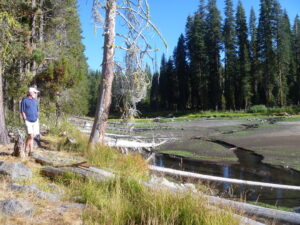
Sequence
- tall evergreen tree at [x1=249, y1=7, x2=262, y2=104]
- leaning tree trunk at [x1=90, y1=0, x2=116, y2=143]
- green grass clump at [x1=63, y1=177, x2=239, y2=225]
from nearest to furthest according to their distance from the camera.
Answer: green grass clump at [x1=63, y1=177, x2=239, y2=225] < leaning tree trunk at [x1=90, y1=0, x2=116, y2=143] < tall evergreen tree at [x1=249, y1=7, x2=262, y2=104]

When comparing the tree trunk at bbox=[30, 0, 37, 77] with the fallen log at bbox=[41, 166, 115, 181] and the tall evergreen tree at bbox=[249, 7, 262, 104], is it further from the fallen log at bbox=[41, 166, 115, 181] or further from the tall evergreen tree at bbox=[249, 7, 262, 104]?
the tall evergreen tree at bbox=[249, 7, 262, 104]

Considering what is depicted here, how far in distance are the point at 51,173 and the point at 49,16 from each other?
10.6 m

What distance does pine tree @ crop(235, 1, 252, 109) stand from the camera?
48000 millimetres

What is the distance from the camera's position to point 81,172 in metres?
5.67

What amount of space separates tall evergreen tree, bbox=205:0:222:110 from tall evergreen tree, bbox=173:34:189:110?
652cm

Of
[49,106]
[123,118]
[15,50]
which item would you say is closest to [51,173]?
[123,118]

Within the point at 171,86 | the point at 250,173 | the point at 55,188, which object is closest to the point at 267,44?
the point at 171,86

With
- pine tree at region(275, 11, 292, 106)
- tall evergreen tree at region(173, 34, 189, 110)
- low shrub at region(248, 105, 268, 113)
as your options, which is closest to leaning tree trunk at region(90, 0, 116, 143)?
low shrub at region(248, 105, 268, 113)

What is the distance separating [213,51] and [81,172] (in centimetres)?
5105

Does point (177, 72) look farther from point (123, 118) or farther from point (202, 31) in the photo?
point (123, 118)

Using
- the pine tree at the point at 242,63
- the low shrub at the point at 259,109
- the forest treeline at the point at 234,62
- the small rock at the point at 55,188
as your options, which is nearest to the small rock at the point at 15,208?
the small rock at the point at 55,188

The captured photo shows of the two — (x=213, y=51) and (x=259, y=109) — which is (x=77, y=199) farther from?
(x=213, y=51)

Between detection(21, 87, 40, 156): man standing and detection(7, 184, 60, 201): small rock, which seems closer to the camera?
detection(7, 184, 60, 201): small rock

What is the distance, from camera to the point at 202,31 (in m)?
54.3
